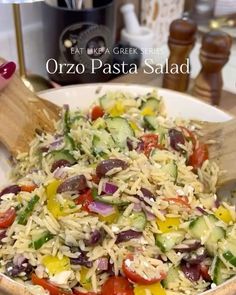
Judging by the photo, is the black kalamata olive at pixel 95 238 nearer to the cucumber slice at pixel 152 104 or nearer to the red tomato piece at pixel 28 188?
the red tomato piece at pixel 28 188

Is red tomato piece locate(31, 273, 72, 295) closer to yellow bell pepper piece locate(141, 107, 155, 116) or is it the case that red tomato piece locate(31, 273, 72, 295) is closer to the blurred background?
yellow bell pepper piece locate(141, 107, 155, 116)

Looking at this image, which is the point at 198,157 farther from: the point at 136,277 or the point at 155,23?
the point at 155,23

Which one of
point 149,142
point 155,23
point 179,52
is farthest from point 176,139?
point 155,23

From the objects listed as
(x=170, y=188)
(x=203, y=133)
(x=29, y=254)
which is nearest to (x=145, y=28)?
(x=203, y=133)

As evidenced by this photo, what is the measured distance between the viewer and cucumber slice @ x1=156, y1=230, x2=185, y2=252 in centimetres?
84

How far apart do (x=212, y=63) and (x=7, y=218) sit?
26.7 inches

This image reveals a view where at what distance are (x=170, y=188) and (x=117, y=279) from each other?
0.65ft

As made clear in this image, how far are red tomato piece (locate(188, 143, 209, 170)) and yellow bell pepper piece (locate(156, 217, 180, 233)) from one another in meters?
0.20

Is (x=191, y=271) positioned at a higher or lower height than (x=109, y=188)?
lower

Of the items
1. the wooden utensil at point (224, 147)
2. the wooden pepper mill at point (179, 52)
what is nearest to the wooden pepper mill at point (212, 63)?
the wooden pepper mill at point (179, 52)

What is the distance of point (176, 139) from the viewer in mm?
1031

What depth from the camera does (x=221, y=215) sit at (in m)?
0.93

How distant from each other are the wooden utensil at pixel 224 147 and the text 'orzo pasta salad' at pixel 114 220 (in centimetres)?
3

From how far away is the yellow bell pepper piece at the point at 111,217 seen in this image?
2.81 ft
